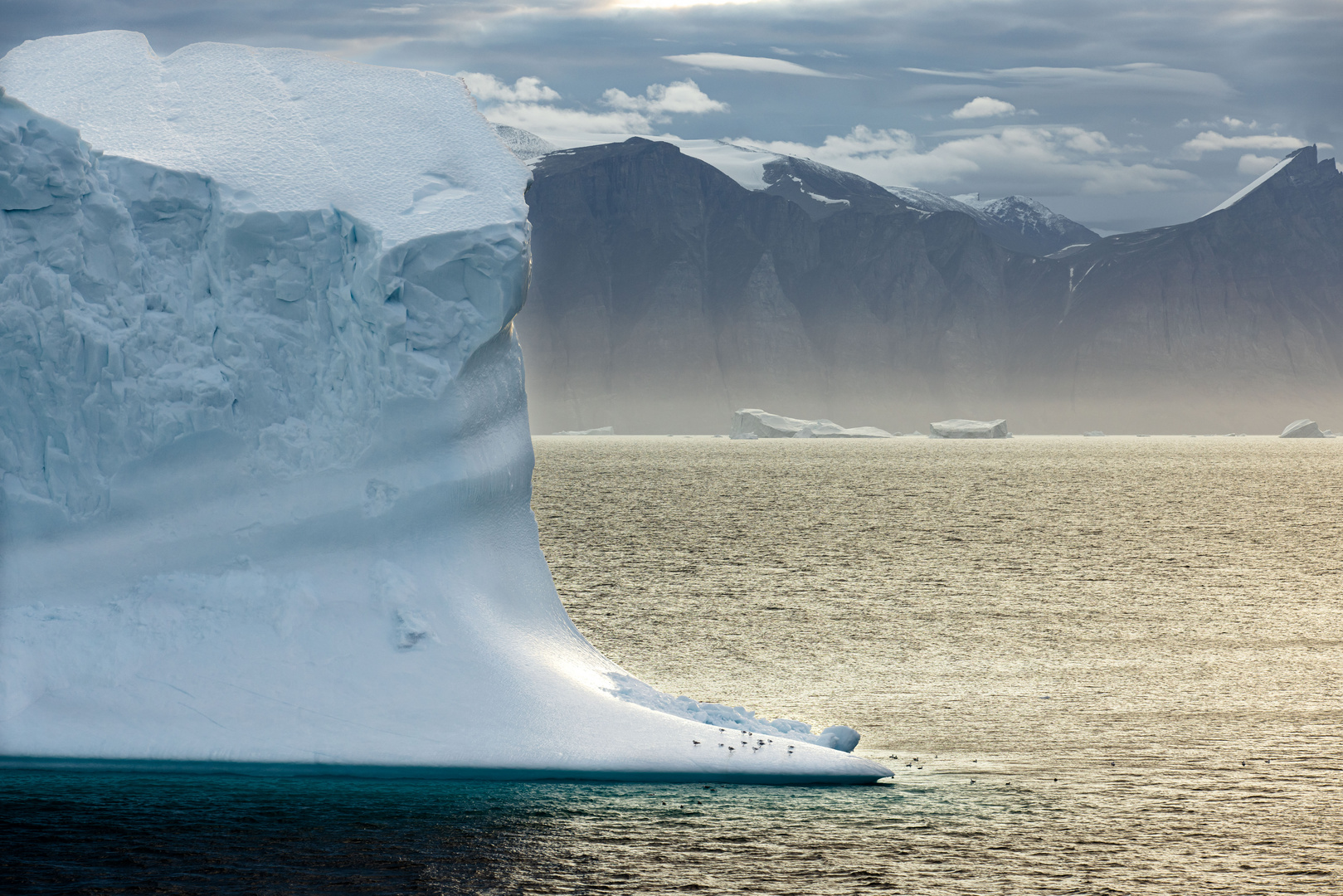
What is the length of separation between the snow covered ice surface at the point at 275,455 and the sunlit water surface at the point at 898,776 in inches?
32.0

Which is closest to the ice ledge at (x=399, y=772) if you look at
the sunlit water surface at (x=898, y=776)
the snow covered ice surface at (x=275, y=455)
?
the snow covered ice surface at (x=275, y=455)

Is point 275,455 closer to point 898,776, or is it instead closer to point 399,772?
point 399,772

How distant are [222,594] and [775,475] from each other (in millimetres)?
93579

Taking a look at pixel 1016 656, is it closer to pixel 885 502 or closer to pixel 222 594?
pixel 222 594

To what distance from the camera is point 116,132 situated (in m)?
17.2

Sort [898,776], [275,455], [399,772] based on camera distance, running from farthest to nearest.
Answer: [275,455], [898,776], [399,772]

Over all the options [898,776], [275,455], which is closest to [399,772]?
[275,455]

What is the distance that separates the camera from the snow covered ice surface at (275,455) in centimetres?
1484

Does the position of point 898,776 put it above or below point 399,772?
below

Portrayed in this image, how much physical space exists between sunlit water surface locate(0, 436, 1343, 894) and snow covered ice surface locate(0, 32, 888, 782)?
81cm

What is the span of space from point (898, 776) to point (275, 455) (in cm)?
916

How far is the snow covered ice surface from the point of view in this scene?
48.7ft

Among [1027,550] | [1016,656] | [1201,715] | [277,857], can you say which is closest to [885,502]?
[1027,550]

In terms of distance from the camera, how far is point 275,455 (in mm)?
16281
